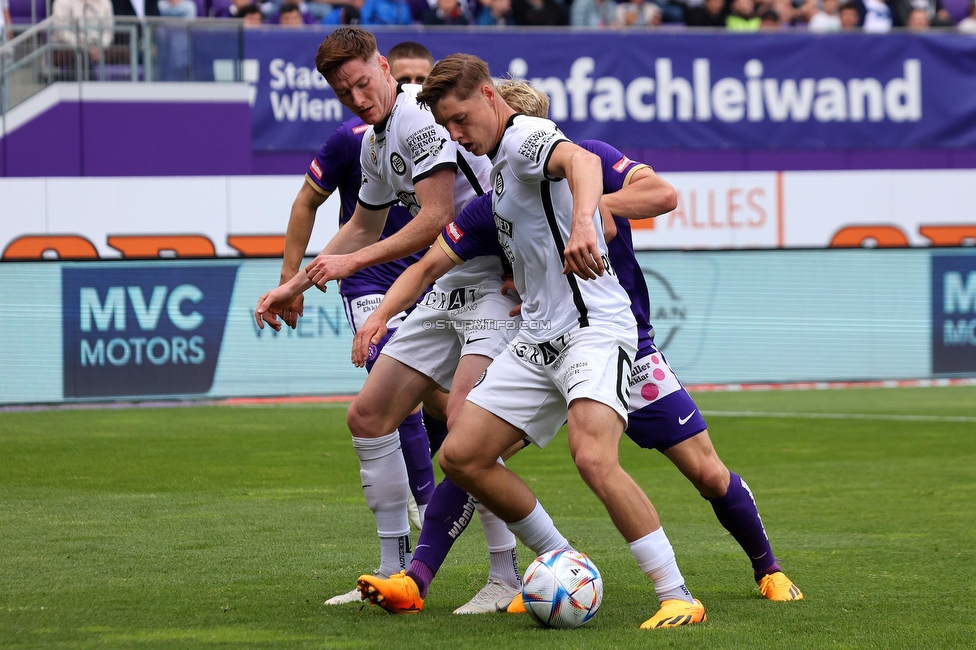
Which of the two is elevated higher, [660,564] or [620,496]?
[620,496]

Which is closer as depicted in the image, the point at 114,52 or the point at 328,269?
the point at 328,269

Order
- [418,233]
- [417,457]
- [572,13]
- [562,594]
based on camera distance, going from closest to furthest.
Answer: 1. [562,594]
2. [418,233]
3. [417,457]
4. [572,13]

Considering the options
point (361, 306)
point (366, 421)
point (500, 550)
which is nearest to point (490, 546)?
point (500, 550)

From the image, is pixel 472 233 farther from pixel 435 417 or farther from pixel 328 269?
pixel 435 417

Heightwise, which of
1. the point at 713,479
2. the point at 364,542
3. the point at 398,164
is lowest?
the point at 364,542

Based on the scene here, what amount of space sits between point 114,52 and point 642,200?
45.2 ft

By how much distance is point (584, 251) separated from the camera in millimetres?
4000

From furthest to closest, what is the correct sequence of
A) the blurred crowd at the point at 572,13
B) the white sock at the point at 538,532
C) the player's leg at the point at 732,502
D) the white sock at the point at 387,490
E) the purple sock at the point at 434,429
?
the blurred crowd at the point at 572,13 < the purple sock at the point at 434,429 < the white sock at the point at 387,490 < the player's leg at the point at 732,502 < the white sock at the point at 538,532

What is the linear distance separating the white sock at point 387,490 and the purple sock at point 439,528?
225 millimetres

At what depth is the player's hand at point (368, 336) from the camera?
4.67 meters

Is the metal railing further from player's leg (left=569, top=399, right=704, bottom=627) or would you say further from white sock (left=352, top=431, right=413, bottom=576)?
player's leg (left=569, top=399, right=704, bottom=627)

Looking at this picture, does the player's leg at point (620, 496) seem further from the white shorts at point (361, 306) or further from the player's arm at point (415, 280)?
the white shorts at point (361, 306)

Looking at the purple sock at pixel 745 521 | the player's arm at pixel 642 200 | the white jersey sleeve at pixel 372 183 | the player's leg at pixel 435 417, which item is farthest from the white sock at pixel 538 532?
the white jersey sleeve at pixel 372 183

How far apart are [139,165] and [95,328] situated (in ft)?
13.4
